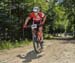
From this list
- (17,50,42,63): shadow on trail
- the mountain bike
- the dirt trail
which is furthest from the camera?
the mountain bike

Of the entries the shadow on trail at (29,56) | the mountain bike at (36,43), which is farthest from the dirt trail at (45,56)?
the mountain bike at (36,43)

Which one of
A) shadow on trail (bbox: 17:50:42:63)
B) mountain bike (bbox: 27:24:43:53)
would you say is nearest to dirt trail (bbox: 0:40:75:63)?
shadow on trail (bbox: 17:50:42:63)

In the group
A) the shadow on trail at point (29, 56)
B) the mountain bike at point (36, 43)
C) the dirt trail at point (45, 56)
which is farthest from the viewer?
the mountain bike at point (36, 43)

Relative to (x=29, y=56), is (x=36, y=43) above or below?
above

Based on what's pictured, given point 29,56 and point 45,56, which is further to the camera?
point 29,56

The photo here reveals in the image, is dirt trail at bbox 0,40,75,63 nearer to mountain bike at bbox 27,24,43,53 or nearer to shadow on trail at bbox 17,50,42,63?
shadow on trail at bbox 17,50,42,63

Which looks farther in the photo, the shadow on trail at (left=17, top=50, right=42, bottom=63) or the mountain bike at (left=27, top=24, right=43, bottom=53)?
the mountain bike at (left=27, top=24, right=43, bottom=53)

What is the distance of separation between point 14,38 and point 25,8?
2.08 m

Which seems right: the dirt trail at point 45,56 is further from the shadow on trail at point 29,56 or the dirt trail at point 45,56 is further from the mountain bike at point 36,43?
the mountain bike at point 36,43

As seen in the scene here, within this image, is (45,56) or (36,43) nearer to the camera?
(45,56)

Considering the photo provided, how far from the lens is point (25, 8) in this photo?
17.9 metres

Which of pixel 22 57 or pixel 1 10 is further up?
pixel 1 10

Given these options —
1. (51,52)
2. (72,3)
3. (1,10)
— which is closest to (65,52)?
(51,52)

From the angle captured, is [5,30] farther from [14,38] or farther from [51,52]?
[51,52]
